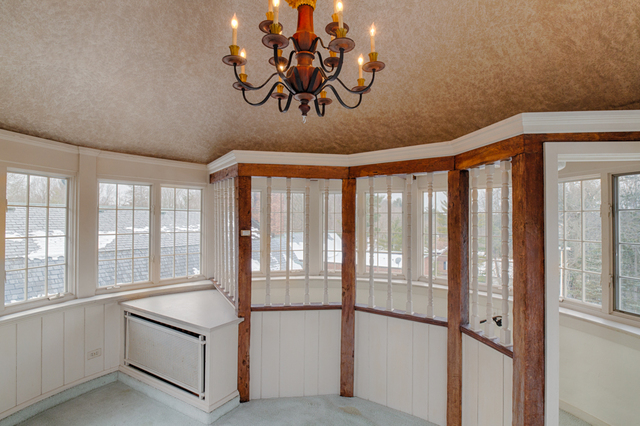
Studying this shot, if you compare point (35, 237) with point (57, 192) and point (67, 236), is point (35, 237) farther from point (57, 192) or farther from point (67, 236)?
point (57, 192)

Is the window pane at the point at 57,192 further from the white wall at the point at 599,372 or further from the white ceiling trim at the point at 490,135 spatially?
the white wall at the point at 599,372

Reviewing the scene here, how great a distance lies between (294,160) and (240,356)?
6.51ft

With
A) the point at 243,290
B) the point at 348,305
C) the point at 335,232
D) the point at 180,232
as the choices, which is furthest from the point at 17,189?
the point at 335,232

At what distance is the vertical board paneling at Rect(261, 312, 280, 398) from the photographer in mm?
3260

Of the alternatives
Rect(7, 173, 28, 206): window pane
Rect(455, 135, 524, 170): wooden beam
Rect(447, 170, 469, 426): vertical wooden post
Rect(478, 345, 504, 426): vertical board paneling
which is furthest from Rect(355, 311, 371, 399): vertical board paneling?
Rect(7, 173, 28, 206): window pane

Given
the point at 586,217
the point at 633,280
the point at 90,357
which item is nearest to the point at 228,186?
the point at 90,357

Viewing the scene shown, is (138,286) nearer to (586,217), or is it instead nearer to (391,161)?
(391,161)

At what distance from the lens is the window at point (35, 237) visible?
9.84ft

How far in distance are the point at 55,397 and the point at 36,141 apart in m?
2.44

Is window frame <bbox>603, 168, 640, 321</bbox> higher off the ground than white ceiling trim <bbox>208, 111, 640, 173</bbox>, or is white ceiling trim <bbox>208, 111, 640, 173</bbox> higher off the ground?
white ceiling trim <bbox>208, 111, 640, 173</bbox>

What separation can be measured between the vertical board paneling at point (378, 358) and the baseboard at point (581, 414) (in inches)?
64.7

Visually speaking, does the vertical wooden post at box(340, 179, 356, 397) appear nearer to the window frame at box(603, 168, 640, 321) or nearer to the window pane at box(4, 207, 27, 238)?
the window frame at box(603, 168, 640, 321)

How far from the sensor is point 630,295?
9.26 feet

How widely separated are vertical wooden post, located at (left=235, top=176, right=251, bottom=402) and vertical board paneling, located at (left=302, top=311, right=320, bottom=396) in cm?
58
